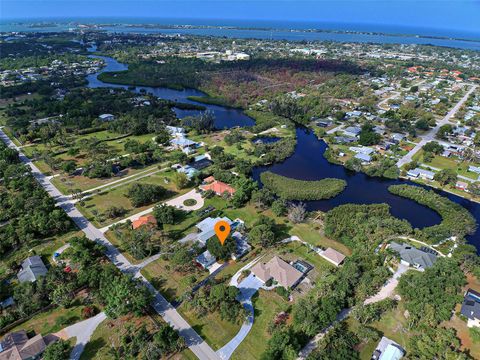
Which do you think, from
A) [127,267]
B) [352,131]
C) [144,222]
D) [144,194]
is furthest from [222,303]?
[352,131]

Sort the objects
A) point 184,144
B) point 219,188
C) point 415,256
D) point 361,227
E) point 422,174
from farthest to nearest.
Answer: point 184,144 → point 422,174 → point 219,188 → point 361,227 → point 415,256

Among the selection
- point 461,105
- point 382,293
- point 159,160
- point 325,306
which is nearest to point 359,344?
point 325,306

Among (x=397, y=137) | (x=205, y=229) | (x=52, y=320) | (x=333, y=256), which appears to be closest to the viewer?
(x=52, y=320)

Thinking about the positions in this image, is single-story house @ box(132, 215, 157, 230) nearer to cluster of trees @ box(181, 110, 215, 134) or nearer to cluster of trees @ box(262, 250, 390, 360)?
cluster of trees @ box(262, 250, 390, 360)

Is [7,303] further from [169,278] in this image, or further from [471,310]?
[471,310]

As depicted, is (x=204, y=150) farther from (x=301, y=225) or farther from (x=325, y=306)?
(x=325, y=306)

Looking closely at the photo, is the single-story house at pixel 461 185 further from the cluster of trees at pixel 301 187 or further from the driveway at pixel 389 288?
the driveway at pixel 389 288

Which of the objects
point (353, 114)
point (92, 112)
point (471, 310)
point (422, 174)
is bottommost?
point (92, 112)
